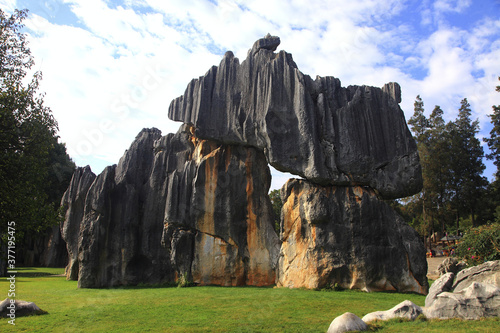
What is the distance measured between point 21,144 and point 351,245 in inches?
459

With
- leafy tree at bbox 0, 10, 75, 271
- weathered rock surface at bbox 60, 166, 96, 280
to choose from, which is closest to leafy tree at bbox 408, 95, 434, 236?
weathered rock surface at bbox 60, 166, 96, 280

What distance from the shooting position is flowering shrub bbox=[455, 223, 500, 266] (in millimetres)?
13787

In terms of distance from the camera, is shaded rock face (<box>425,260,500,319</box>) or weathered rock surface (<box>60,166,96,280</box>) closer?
shaded rock face (<box>425,260,500,319</box>)

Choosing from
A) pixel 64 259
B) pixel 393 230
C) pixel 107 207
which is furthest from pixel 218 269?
pixel 64 259

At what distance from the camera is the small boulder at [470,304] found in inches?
313

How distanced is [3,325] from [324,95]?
13938 millimetres

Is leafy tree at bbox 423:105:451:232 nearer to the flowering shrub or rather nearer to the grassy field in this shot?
the flowering shrub

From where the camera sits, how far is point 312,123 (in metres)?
16.6

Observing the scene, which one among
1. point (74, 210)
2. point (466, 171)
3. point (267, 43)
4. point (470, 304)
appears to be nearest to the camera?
point (470, 304)

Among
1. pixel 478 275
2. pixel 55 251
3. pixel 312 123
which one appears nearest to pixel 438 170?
pixel 312 123

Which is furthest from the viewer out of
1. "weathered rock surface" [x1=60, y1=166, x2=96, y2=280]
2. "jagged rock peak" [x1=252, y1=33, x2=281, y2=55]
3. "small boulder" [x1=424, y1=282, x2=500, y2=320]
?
"weathered rock surface" [x1=60, y1=166, x2=96, y2=280]

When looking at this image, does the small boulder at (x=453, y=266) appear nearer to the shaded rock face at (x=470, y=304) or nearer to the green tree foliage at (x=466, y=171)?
the shaded rock face at (x=470, y=304)

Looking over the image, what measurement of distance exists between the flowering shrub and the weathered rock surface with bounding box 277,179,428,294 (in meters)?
1.76

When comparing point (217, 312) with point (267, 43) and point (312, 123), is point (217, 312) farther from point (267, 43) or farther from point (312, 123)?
point (267, 43)
